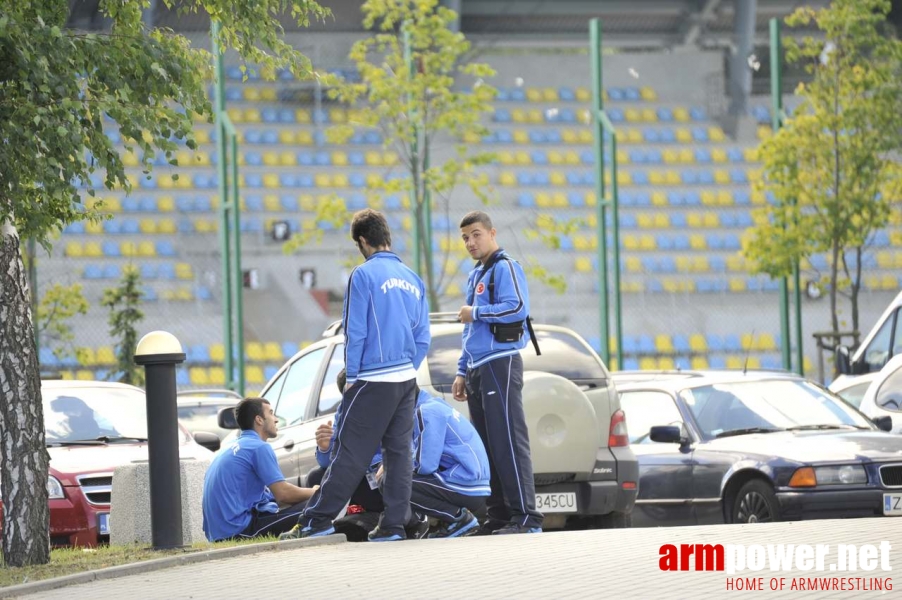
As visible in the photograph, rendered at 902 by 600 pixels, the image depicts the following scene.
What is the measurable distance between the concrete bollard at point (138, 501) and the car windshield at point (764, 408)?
14.3 feet

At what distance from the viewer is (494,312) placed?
938 centimetres

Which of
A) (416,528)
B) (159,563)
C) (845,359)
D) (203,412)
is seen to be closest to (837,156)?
(845,359)

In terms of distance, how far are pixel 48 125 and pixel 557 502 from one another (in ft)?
14.8

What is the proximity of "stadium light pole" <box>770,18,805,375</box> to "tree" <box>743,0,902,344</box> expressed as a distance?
0.82 ft

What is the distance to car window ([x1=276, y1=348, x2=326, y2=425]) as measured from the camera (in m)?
11.2

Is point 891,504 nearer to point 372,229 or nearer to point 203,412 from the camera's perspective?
point 372,229

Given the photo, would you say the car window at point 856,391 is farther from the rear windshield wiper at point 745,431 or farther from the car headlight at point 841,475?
the car headlight at point 841,475

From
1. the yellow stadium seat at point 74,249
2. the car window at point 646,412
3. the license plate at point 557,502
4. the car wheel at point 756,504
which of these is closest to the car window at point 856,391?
the car window at point 646,412

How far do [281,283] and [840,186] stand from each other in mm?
10677

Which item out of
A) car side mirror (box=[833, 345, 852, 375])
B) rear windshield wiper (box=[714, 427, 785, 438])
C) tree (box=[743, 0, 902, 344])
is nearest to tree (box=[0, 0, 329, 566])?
rear windshield wiper (box=[714, 427, 785, 438])

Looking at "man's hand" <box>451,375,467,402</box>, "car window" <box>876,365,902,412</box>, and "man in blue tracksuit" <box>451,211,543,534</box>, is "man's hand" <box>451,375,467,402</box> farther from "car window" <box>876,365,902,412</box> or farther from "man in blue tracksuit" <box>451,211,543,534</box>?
"car window" <box>876,365,902,412</box>

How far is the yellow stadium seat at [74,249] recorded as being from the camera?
30.3 meters

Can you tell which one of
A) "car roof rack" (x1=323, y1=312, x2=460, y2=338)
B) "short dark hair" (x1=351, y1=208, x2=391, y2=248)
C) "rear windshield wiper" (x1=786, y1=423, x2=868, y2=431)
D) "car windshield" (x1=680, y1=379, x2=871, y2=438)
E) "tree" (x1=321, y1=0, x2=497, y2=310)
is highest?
"tree" (x1=321, y1=0, x2=497, y2=310)

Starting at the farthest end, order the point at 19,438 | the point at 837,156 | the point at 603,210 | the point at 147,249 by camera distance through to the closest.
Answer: the point at 147,249 → the point at 603,210 → the point at 837,156 → the point at 19,438
